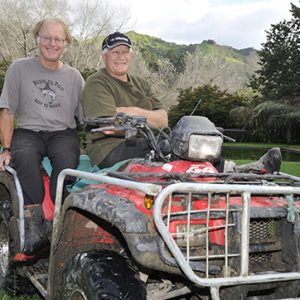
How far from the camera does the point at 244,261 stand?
2490mm

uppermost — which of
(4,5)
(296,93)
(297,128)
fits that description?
(4,5)

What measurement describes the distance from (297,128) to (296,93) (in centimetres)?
306

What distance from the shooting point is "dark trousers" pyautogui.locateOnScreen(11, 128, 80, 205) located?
13.8ft

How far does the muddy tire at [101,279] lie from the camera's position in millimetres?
2727

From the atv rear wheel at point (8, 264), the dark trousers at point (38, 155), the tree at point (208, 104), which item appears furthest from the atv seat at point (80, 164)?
the tree at point (208, 104)

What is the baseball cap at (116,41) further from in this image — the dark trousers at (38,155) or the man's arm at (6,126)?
the man's arm at (6,126)

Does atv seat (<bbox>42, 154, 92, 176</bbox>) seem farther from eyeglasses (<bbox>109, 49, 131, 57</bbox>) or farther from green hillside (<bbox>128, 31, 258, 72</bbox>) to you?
green hillside (<bbox>128, 31, 258, 72</bbox>)

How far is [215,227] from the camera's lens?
2.64m

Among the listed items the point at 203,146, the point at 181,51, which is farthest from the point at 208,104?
the point at 181,51

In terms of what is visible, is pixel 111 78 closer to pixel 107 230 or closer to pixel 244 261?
pixel 107 230

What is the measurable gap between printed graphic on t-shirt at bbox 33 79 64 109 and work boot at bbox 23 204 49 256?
1029 millimetres

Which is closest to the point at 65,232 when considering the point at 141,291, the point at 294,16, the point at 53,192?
the point at 141,291

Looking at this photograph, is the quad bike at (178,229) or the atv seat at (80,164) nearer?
the quad bike at (178,229)

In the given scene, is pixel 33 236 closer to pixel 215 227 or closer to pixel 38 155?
pixel 38 155
